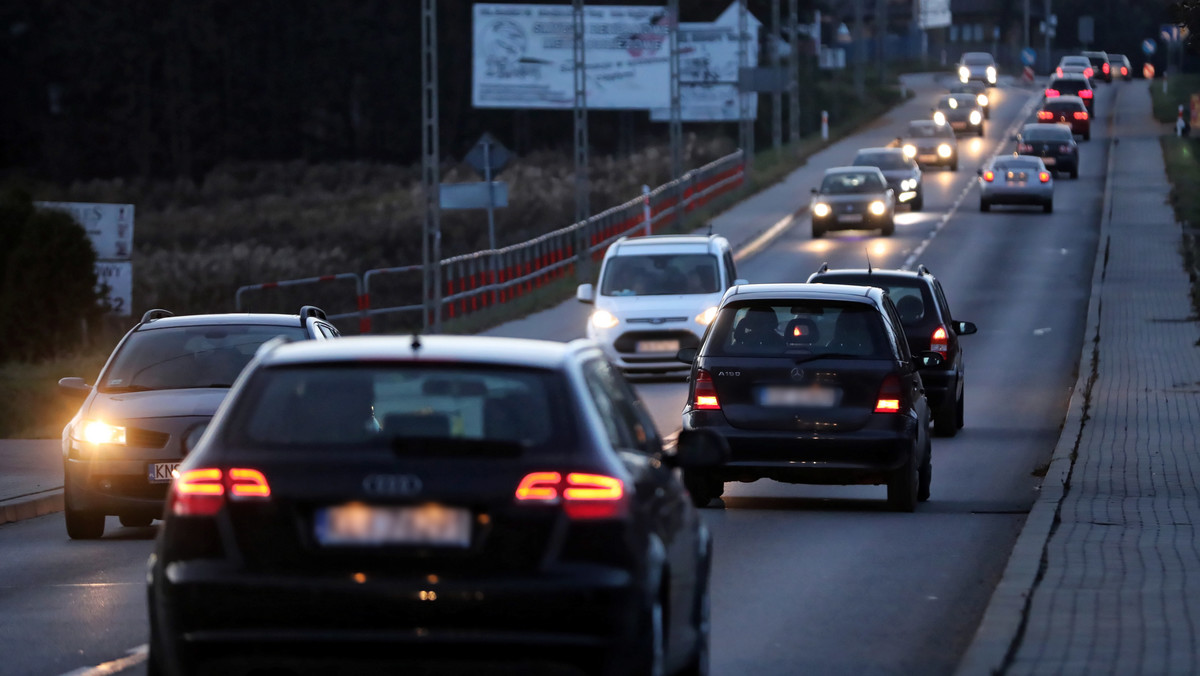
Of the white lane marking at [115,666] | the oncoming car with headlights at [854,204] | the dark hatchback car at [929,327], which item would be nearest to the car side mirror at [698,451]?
the white lane marking at [115,666]

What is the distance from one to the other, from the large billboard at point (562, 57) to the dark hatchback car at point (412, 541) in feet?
230

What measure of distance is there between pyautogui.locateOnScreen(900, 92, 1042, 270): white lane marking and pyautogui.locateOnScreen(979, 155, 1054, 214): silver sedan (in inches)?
56.7

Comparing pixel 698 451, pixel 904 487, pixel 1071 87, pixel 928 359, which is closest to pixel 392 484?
pixel 698 451

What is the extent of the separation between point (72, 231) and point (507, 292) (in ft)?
31.8

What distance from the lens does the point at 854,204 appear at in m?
49.7

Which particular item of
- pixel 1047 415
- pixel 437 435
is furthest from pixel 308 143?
pixel 437 435

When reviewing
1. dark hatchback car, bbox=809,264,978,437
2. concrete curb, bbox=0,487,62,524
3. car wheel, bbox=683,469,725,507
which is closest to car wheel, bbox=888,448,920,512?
car wheel, bbox=683,469,725,507

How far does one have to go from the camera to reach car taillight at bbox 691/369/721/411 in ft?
46.2

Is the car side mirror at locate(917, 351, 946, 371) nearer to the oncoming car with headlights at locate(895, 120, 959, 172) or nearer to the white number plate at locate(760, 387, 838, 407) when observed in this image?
the white number plate at locate(760, 387, 838, 407)

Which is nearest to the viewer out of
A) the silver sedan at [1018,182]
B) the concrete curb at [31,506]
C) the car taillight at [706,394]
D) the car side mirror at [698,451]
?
the car side mirror at [698,451]

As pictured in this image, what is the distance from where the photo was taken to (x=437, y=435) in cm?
636

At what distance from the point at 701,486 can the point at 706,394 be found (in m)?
0.74

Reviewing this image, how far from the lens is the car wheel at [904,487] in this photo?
1392 centimetres

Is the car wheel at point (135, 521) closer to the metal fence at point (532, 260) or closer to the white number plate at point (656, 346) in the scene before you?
the white number plate at point (656, 346)
